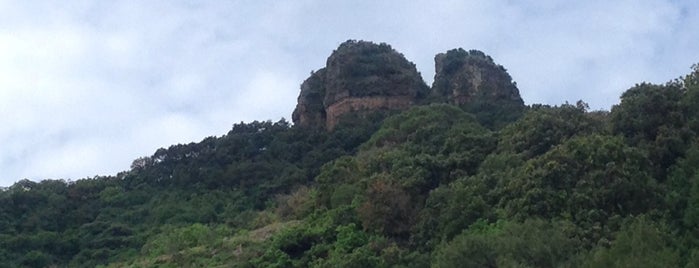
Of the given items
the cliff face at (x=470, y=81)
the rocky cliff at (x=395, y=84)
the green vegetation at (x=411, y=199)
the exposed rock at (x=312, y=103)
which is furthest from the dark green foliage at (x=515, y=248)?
the exposed rock at (x=312, y=103)

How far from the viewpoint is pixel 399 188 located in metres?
33.0

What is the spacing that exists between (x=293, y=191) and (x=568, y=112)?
1473 centimetres

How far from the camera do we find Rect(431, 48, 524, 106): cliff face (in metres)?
53.9

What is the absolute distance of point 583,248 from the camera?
2445cm

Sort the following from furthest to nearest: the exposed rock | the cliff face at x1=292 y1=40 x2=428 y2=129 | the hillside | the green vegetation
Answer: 1. the exposed rock
2. the cliff face at x1=292 y1=40 x2=428 y2=129
3. the hillside
4. the green vegetation

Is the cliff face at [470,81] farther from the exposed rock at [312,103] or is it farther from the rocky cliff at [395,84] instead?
the exposed rock at [312,103]

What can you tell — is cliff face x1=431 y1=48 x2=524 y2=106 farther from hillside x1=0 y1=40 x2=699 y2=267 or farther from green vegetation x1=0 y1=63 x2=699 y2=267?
green vegetation x1=0 y1=63 x2=699 y2=267

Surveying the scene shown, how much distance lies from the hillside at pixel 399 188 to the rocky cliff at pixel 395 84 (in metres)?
0.08

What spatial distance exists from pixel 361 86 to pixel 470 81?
5339mm

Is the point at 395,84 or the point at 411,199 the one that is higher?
the point at 395,84

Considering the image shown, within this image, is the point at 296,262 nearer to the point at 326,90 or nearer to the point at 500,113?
the point at 500,113

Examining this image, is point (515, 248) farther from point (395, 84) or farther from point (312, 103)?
point (312, 103)

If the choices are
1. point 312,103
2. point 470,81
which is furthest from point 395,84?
point 312,103

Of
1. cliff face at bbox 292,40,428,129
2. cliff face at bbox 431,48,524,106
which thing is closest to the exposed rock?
cliff face at bbox 292,40,428,129
